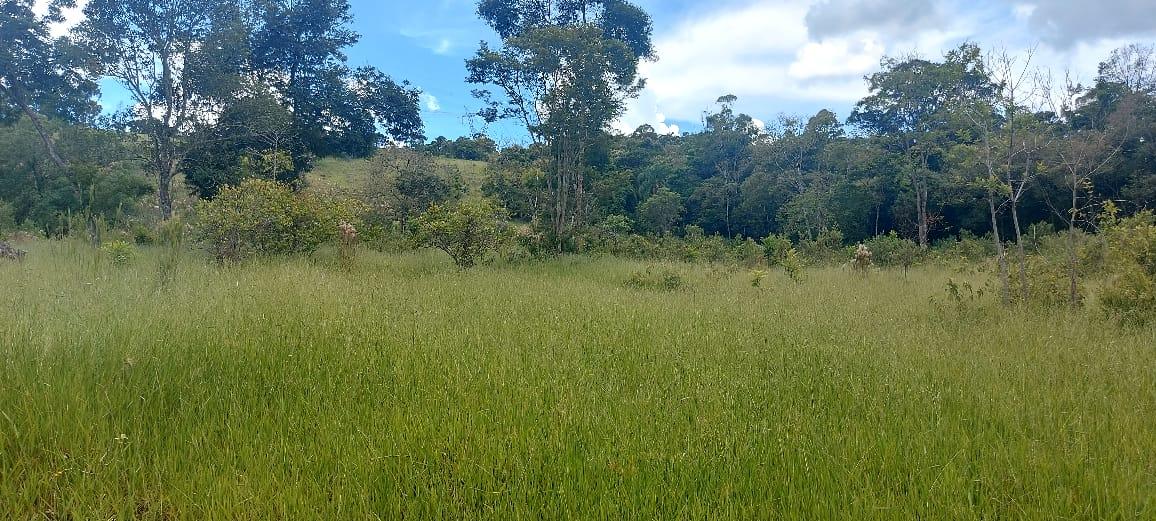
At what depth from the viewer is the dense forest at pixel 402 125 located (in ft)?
40.0

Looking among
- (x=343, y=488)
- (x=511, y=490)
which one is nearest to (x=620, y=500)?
(x=511, y=490)

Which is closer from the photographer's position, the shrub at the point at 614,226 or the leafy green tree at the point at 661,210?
the shrub at the point at 614,226

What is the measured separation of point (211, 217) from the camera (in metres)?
8.73

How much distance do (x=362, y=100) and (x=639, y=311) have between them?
1670 centimetres

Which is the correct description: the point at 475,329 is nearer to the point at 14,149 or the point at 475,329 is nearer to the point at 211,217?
the point at 211,217

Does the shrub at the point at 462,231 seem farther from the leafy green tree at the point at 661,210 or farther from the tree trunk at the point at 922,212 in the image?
the tree trunk at the point at 922,212

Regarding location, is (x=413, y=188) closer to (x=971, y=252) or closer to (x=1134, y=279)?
(x=1134, y=279)

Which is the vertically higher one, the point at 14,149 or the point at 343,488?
the point at 14,149

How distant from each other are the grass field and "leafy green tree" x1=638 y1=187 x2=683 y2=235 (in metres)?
27.1

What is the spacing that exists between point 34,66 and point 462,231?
13766 millimetres

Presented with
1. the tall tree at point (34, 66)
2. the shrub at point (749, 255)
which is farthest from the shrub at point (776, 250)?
the tall tree at point (34, 66)

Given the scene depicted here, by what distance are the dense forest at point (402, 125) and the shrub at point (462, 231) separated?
7.87 feet

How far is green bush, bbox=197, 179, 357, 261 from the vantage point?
8875 mm

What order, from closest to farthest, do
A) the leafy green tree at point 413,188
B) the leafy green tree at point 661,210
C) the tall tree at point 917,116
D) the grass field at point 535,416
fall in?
the grass field at point 535,416
the leafy green tree at point 413,188
the tall tree at point 917,116
the leafy green tree at point 661,210
